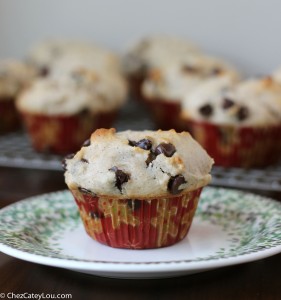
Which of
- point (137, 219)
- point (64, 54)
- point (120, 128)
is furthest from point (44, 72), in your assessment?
point (137, 219)

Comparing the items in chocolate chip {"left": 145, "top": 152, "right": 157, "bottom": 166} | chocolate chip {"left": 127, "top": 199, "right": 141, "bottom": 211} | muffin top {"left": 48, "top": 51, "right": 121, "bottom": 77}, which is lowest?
muffin top {"left": 48, "top": 51, "right": 121, "bottom": 77}

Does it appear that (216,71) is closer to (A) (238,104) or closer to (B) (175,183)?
(A) (238,104)

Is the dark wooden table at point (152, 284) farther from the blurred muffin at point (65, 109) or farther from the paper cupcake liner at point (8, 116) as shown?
the paper cupcake liner at point (8, 116)

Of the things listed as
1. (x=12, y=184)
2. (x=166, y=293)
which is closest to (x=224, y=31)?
(x=12, y=184)

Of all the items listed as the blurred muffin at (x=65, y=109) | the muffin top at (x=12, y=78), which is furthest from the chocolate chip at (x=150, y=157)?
the muffin top at (x=12, y=78)

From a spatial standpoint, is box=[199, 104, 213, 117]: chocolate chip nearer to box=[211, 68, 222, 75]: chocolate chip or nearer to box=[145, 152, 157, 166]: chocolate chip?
box=[211, 68, 222, 75]: chocolate chip


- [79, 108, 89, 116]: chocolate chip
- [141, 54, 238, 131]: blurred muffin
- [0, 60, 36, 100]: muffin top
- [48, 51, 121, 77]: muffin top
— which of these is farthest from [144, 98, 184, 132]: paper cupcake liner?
[0, 60, 36, 100]: muffin top
